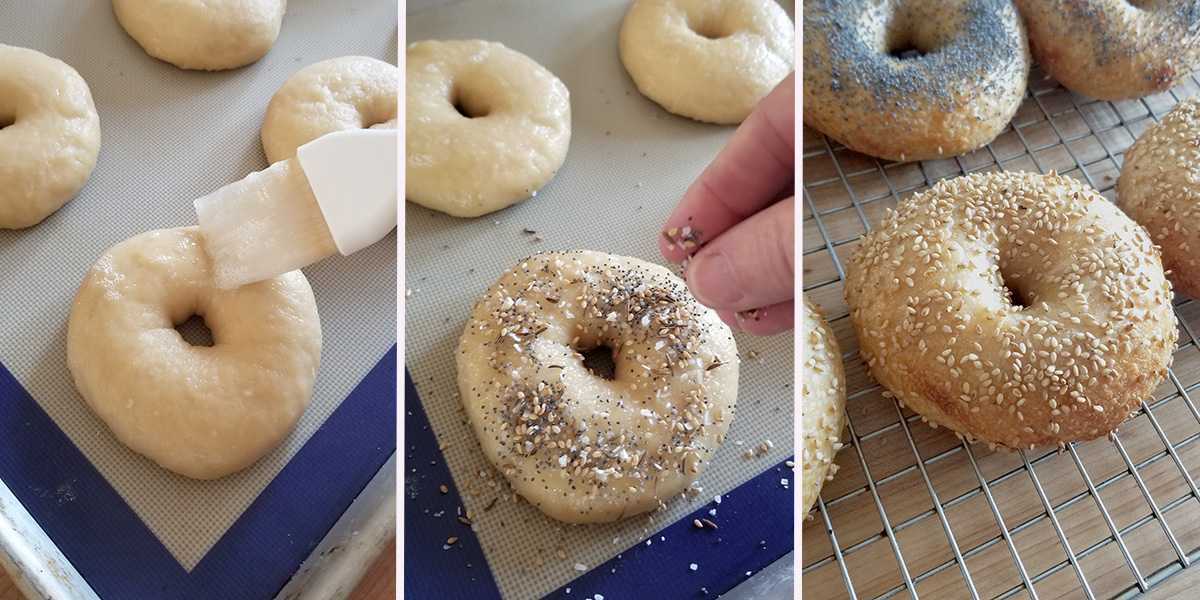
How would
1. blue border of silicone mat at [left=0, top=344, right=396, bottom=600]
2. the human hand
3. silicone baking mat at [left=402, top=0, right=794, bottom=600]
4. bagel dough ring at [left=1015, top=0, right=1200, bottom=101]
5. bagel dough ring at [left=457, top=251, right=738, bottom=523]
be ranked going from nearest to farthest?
the human hand
silicone baking mat at [left=402, top=0, right=794, bottom=600]
bagel dough ring at [left=457, top=251, right=738, bottom=523]
blue border of silicone mat at [left=0, top=344, right=396, bottom=600]
bagel dough ring at [left=1015, top=0, right=1200, bottom=101]

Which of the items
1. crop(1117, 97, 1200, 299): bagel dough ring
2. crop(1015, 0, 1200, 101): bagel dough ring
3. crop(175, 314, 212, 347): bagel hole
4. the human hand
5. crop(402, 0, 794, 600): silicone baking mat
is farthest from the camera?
crop(1015, 0, 1200, 101): bagel dough ring

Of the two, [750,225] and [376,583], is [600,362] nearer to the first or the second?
[376,583]

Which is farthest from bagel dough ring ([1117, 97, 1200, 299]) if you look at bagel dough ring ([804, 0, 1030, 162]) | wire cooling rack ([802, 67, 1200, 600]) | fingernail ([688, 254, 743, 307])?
fingernail ([688, 254, 743, 307])

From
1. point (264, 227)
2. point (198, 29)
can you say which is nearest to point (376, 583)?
point (264, 227)

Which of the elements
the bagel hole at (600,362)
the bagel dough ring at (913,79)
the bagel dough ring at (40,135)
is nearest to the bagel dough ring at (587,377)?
the bagel hole at (600,362)

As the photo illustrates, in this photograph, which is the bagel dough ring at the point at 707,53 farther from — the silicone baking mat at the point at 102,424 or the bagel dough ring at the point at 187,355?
the bagel dough ring at the point at 187,355

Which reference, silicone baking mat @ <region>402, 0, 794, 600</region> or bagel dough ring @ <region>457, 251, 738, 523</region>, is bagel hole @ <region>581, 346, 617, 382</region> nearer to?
bagel dough ring @ <region>457, 251, 738, 523</region>

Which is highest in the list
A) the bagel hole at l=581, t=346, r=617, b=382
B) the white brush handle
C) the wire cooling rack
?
the white brush handle

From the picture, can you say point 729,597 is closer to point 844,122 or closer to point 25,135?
point 844,122
